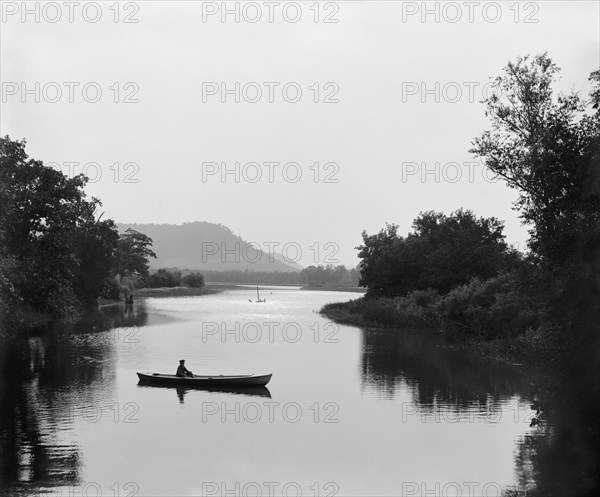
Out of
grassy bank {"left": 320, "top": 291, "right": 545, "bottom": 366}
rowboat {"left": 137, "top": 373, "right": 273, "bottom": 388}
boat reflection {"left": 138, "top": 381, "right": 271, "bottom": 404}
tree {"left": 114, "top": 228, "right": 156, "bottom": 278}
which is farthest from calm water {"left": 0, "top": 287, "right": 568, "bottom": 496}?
tree {"left": 114, "top": 228, "right": 156, "bottom": 278}

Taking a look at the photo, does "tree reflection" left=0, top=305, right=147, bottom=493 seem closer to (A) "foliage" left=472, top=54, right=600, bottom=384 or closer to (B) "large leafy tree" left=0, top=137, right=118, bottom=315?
(B) "large leafy tree" left=0, top=137, right=118, bottom=315

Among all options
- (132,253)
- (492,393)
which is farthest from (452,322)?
(132,253)

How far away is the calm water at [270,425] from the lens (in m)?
25.1

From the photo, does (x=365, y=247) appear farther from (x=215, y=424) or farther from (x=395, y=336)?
(x=215, y=424)

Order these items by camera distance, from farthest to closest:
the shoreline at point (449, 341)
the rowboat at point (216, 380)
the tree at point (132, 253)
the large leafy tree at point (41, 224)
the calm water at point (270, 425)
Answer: the tree at point (132, 253) < the large leafy tree at point (41, 224) < the shoreline at point (449, 341) < the rowboat at point (216, 380) < the calm water at point (270, 425)

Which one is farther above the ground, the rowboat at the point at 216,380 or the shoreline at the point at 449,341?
the rowboat at the point at 216,380

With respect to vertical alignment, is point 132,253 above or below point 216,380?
above

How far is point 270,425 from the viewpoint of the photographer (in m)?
33.8

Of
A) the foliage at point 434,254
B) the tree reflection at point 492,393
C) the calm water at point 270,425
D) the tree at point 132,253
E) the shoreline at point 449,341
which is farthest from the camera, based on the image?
the tree at point 132,253

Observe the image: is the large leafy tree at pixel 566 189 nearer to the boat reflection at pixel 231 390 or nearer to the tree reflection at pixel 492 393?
the tree reflection at pixel 492 393

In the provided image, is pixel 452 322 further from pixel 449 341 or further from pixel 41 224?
pixel 41 224

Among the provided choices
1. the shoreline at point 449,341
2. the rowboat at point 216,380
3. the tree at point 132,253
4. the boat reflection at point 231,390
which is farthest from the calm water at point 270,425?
the tree at point 132,253

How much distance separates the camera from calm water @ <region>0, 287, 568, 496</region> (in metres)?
25.1

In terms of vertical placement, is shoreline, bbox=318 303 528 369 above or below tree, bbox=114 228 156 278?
below
